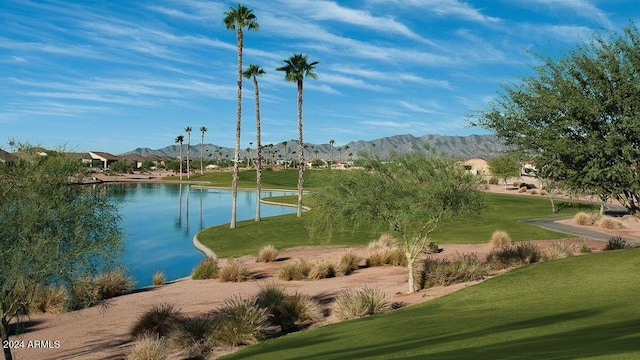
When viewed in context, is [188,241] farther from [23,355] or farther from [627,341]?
[627,341]

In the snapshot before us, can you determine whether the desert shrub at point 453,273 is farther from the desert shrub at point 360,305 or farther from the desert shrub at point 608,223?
the desert shrub at point 608,223

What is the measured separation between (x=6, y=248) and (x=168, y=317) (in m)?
6.12

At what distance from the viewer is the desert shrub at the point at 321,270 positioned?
2730 centimetres

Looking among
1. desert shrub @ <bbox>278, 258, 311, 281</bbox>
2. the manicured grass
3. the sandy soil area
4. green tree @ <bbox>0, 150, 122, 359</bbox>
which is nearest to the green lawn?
the sandy soil area

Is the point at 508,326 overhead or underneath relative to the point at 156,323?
overhead

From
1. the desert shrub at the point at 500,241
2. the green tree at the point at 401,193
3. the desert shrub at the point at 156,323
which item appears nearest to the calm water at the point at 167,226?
the desert shrub at the point at 156,323

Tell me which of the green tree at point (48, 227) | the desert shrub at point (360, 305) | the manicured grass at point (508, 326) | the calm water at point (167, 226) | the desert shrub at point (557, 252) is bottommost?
the calm water at point (167, 226)

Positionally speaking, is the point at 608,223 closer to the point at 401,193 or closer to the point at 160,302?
the point at 401,193

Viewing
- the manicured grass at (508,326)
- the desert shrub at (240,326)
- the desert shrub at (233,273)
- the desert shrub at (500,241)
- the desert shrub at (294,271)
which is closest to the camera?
the manicured grass at (508,326)

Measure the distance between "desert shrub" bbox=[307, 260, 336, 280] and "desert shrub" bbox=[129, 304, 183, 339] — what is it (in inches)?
380

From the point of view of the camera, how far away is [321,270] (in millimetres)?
27438

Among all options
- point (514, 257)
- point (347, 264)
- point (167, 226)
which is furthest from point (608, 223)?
point (167, 226)

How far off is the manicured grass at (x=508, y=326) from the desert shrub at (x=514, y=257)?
703 cm

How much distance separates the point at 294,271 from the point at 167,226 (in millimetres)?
30496
